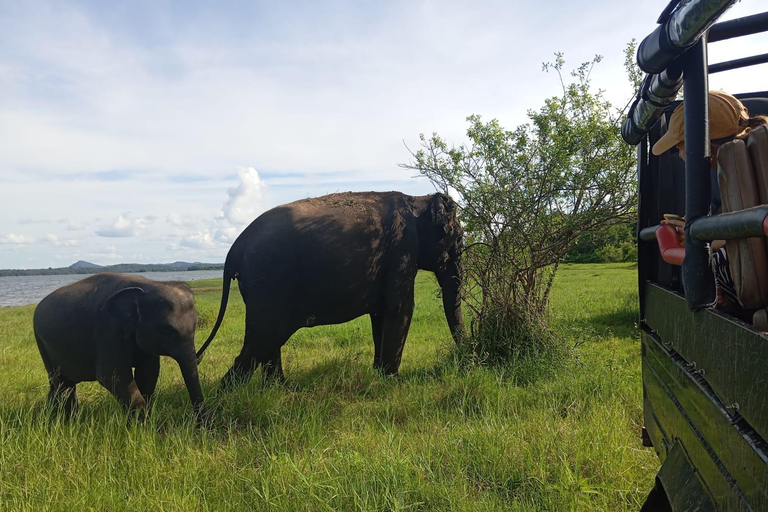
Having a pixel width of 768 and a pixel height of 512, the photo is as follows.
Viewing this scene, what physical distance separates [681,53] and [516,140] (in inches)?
192

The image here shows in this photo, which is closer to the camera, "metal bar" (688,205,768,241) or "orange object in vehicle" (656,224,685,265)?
"metal bar" (688,205,768,241)

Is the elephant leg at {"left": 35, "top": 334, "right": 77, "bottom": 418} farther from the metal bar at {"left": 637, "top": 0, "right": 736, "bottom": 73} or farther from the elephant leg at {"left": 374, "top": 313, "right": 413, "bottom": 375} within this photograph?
the metal bar at {"left": 637, "top": 0, "right": 736, "bottom": 73}

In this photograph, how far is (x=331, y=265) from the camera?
5.68 meters

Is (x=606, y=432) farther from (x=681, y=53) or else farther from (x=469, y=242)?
(x=469, y=242)

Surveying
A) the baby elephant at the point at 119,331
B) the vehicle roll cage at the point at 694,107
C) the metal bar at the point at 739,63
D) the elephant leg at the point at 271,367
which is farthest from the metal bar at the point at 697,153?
the elephant leg at the point at 271,367

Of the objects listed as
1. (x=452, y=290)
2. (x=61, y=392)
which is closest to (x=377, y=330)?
(x=452, y=290)

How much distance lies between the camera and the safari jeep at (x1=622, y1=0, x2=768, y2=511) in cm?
126

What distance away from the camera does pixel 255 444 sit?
13.1ft

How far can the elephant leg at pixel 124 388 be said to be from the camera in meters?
4.42

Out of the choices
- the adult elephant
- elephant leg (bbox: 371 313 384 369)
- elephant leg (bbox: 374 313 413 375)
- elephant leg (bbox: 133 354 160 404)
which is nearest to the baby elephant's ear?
elephant leg (bbox: 133 354 160 404)

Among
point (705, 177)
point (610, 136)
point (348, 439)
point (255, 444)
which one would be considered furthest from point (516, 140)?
point (705, 177)

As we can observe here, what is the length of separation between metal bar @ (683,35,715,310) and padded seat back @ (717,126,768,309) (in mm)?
79

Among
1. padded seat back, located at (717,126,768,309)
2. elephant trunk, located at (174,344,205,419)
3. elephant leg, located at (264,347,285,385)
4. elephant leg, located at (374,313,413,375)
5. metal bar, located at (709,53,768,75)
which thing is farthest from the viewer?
elephant leg, located at (374,313,413,375)

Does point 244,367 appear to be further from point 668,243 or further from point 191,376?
point 668,243
